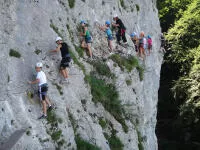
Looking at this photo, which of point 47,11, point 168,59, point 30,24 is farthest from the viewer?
point 168,59

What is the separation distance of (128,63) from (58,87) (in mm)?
7069

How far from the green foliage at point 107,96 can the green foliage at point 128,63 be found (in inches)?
68.0

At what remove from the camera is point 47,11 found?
14891mm

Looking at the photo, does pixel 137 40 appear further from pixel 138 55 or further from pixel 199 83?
pixel 199 83

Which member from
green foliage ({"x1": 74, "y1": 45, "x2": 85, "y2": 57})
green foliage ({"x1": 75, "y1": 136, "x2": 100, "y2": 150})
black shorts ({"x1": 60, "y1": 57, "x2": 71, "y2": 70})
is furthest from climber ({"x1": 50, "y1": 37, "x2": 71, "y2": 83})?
green foliage ({"x1": 75, "y1": 136, "x2": 100, "y2": 150})

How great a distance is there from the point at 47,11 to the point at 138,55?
349 inches

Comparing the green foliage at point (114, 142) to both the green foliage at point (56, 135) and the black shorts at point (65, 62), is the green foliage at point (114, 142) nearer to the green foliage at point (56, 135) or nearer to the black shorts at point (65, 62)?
the green foliage at point (56, 135)

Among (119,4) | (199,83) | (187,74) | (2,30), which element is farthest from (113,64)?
(187,74)

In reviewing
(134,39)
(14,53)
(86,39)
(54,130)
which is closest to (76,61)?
(86,39)

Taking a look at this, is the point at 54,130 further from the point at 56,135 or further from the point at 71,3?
the point at 71,3

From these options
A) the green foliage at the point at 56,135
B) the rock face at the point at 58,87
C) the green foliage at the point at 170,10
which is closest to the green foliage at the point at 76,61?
the rock face at the point at 58,87

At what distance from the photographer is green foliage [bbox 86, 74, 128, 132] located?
623 inches

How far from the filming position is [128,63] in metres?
19.9

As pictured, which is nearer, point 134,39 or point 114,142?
point 114,142
